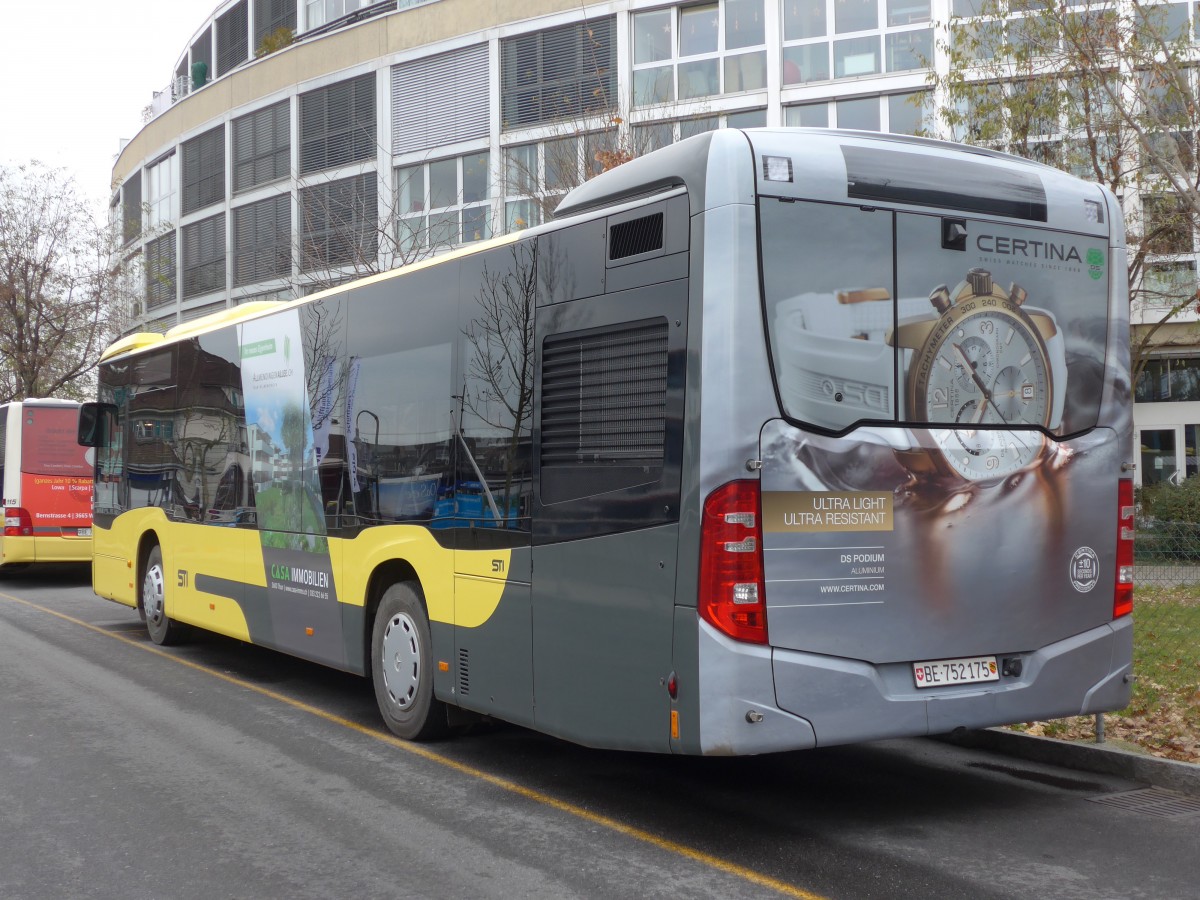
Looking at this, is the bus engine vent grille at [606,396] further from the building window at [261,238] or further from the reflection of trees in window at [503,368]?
the building window at [261,238]

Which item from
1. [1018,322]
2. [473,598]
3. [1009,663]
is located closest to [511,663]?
[473,598]

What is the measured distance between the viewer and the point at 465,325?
24.3 feet

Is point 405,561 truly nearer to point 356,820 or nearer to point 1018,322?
point 356,820

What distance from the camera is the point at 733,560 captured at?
535 cm

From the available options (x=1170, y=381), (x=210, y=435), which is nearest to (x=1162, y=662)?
(x=210, y=435)

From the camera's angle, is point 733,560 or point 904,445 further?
point 904,445

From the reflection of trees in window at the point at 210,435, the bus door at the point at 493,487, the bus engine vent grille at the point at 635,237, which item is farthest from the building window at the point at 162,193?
the bus engine vent grille at the point at 635,237

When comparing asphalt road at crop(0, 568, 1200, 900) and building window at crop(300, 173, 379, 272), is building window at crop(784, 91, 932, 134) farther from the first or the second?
asphalt road at crop(0, 568, 1200, 900)

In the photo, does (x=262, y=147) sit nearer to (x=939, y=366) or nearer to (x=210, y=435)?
(x=210, y=435)

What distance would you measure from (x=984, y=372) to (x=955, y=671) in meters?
1.42

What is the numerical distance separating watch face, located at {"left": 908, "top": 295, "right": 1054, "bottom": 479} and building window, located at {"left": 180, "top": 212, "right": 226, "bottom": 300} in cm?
3546

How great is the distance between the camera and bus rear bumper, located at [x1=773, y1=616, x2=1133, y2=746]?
5.49 meters

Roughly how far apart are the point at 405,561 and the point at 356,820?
215 cm

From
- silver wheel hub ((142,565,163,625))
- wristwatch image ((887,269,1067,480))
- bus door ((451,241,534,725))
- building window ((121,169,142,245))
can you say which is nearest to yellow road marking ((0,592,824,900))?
bus door ((451,241,534,725))
